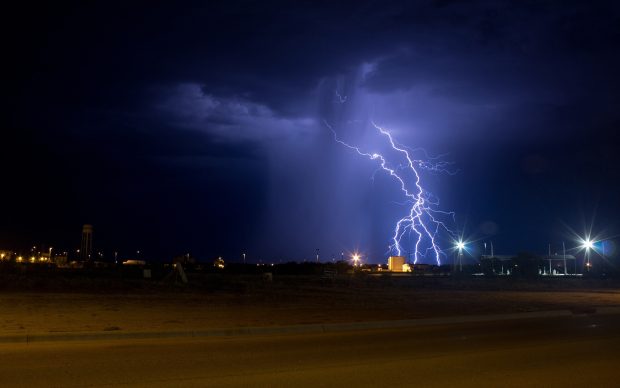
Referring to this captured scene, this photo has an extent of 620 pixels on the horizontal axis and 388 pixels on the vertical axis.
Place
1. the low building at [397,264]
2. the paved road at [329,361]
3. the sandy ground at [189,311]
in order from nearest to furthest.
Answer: the paved road at [329,361] → the sandy ground at [189,311] → the low building at [397,264]

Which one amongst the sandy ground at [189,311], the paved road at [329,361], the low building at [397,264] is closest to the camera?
the paved road at [329,361]

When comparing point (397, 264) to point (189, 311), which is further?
point (397, 264)

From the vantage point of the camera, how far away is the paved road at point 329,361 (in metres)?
10.9

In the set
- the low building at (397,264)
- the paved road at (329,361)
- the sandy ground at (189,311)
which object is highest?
the low building at (397,264)

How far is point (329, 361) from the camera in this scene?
13.2 m

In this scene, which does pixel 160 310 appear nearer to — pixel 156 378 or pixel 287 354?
pixel 287 354

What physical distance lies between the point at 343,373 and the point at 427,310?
15.7 meters

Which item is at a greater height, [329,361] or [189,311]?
[189,311]

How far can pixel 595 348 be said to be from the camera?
51.7 feet

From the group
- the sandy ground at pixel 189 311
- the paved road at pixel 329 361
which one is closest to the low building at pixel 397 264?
the sandy ground at pixel 189 311

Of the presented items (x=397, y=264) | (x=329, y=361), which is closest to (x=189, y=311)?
(x=329, y=361)

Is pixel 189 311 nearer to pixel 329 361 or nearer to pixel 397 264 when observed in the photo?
pixel 329 361

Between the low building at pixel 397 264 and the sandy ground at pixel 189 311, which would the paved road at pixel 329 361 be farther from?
the low building at pixel 397 264

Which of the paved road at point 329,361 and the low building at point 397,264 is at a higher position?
the low building at point 397,264
